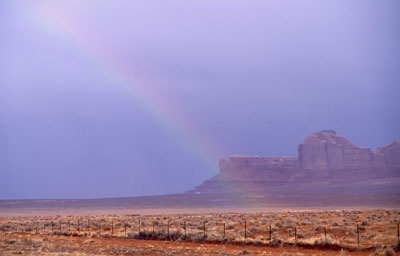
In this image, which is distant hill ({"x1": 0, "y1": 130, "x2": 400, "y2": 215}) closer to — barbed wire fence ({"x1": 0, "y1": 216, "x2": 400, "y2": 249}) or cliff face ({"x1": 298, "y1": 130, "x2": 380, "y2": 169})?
cliff face ({"x1": 298, "y1": 130, "x2": 380, "y2": 169})

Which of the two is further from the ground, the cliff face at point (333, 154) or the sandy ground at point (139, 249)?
the cliff face at point (333, 154)

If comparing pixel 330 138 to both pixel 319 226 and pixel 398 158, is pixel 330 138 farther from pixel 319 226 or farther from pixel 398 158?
pixel 319 226

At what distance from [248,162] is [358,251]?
166817 millimetres

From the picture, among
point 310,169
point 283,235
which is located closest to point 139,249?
point 283,235

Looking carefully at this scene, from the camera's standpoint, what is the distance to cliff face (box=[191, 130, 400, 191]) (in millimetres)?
149825

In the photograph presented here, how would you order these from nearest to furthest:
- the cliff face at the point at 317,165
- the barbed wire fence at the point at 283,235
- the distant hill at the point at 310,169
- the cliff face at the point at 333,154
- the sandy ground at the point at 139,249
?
the sandy ground at the point at 139,249, the barbed wire fence at the point at 283,235, the distant hill at the point at 310,169, the cliff face at the point at 317,165, the cliff face at the point at 333,154

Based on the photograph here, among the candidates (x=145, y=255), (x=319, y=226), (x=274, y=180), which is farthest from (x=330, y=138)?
(x=145, y=255)

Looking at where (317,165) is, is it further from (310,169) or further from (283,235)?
(283,235)

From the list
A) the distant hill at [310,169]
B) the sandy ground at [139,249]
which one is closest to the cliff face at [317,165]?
the distant hill at [310,169]

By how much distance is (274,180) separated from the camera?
6693 inches

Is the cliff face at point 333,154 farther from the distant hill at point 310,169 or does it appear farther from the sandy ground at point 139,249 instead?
the sandy ground at point 139,249

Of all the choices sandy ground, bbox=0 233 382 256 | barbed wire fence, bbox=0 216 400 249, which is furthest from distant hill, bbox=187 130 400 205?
sandy ground, bbox=0 233 382 256

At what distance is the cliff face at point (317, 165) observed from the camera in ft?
492

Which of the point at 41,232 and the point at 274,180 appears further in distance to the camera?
the point at 274,180
